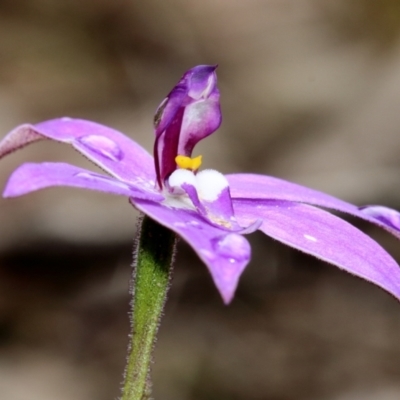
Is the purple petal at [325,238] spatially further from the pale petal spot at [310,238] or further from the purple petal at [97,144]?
the purple petal at [97,144]

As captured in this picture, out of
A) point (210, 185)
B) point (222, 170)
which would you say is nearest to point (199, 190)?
point (210, 185)

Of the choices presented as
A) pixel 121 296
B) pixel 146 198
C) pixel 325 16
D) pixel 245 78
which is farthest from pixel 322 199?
pixel 325 16

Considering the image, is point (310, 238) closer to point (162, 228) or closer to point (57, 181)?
point (162, 228)

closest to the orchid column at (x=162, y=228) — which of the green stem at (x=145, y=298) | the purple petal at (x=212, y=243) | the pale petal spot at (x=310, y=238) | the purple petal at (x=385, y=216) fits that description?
the green stem at (x=145, y=298)

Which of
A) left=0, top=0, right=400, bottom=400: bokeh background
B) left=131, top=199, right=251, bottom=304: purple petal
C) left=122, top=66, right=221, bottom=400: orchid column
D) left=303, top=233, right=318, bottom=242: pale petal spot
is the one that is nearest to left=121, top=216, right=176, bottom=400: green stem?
left=122, top=66, right=221, bottom=400: orchid column

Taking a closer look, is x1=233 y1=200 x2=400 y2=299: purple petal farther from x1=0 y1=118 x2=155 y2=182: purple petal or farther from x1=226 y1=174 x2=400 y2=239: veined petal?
x1=0 y1=118 x2=155 y2=182: purple petal

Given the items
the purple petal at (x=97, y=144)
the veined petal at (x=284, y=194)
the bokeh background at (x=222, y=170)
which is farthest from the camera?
the bokeh background at (x=222, y=170)

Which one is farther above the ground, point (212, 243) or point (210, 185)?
point (210, 185)
